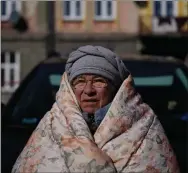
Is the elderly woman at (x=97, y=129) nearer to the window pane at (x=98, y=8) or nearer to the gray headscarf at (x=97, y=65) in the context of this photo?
the gray headscarf at (x=97, y=65)

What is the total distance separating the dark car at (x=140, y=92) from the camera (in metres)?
4.95

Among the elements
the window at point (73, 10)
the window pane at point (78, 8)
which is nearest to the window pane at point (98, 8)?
the window at point (73, 10)

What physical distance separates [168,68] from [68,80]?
2.92 m

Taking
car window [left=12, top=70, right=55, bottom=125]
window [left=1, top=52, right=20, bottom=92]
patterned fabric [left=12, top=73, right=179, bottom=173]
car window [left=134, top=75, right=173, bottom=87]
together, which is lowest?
window [left=1, top=52, right=20, bottom=92]

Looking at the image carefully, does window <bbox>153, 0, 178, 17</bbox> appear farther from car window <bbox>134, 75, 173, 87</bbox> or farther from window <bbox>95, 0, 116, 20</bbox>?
car window <bbox>134, 75, 173, 87</bbox>

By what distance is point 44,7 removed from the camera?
107 ft

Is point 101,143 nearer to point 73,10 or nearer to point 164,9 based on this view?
point 73,10

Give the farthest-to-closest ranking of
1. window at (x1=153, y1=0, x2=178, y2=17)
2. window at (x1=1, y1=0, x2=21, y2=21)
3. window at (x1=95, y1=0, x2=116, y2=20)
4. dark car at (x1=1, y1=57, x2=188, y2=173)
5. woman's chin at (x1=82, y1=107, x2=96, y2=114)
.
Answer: window at (x1=153, y1=0, x2=178, y2=17) → window at (x1=95, y1=0, x2=116, y2=20) → window at (x1=1, y1=0, x2=21, y2=21) → dark car at (x1=1, y1=57, x2=188, y2=173) → woman's chin at (x1=82, y1=107, x2=96, y2=114)

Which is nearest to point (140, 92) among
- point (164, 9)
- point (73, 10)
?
point (73, 10)

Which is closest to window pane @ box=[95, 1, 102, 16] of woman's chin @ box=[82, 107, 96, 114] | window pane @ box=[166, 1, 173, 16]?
window pane @ box=[166, 1, 173, 16]

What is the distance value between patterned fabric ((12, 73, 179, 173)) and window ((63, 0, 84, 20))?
102ft

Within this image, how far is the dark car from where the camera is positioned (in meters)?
4.95

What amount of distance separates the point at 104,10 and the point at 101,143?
31.7 metres

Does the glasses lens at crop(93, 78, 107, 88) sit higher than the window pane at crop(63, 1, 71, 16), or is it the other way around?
the glasses lens at crop(93, 78, 107, 88)
